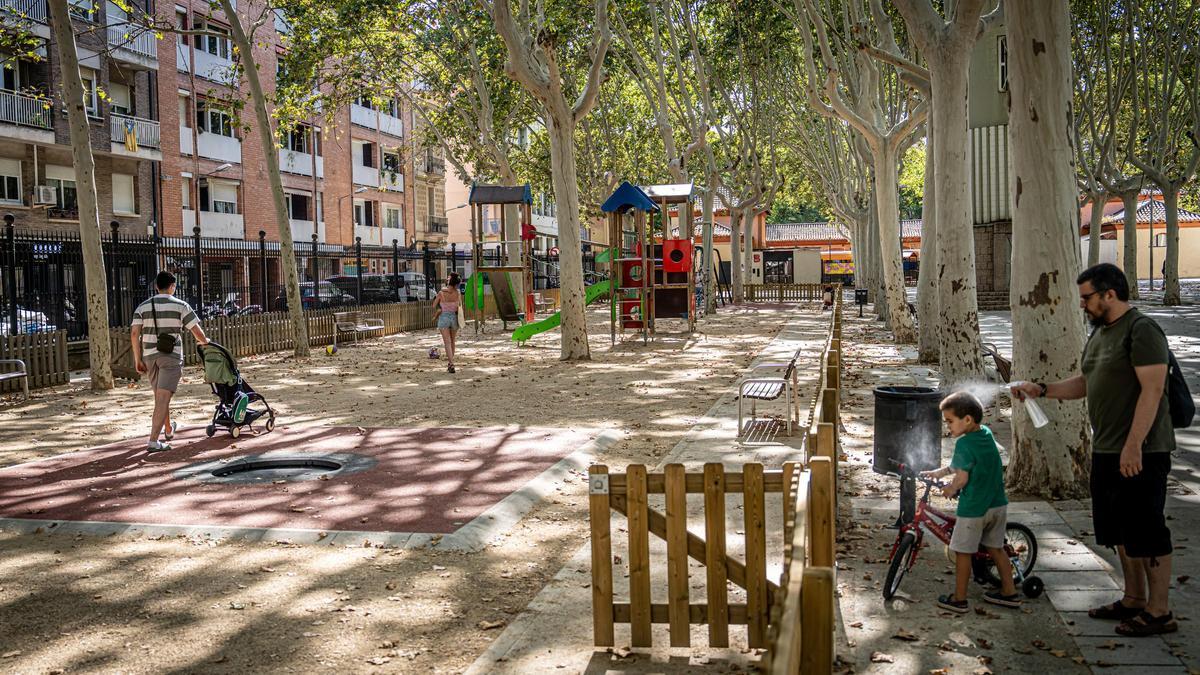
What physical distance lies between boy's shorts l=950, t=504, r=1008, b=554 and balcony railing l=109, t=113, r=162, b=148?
33.0 m

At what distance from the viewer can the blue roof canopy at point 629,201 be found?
24000 millimetres

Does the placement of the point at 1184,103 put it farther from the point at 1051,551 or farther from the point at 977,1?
the point at 1051,551

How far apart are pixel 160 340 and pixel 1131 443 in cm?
897

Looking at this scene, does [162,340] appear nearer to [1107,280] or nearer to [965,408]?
[965,408]

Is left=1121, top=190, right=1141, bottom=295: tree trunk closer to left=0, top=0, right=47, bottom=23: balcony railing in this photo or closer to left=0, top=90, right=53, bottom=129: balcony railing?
left=0, top=90, right=53, bottom=129: balcony railing

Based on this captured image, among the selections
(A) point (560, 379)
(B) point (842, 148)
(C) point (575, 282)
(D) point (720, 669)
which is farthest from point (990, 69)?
(D) point (720, 669)

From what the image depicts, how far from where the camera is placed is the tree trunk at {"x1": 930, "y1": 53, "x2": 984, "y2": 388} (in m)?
13.3

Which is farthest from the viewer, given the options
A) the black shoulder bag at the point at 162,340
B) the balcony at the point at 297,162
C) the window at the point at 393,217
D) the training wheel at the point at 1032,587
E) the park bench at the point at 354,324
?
the window at the point at 393,217

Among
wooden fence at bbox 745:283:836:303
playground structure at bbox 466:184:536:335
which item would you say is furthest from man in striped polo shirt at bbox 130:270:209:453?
wooden fence at bbox 745:283:836:303

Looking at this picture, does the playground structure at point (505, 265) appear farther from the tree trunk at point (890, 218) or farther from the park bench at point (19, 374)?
the park bench at point (19, 374)

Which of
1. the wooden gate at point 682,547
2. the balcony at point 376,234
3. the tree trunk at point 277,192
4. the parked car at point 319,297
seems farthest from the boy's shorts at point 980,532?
the balcony at point 376,234

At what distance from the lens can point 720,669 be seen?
4734mm

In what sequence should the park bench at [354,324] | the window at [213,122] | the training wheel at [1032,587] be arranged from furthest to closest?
1. the window at [213,122]
2. the park bench at [354,324]
3. the training wheel at [1032,587]

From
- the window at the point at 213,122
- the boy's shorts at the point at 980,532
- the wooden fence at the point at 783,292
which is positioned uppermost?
the window at the point at 213,122
